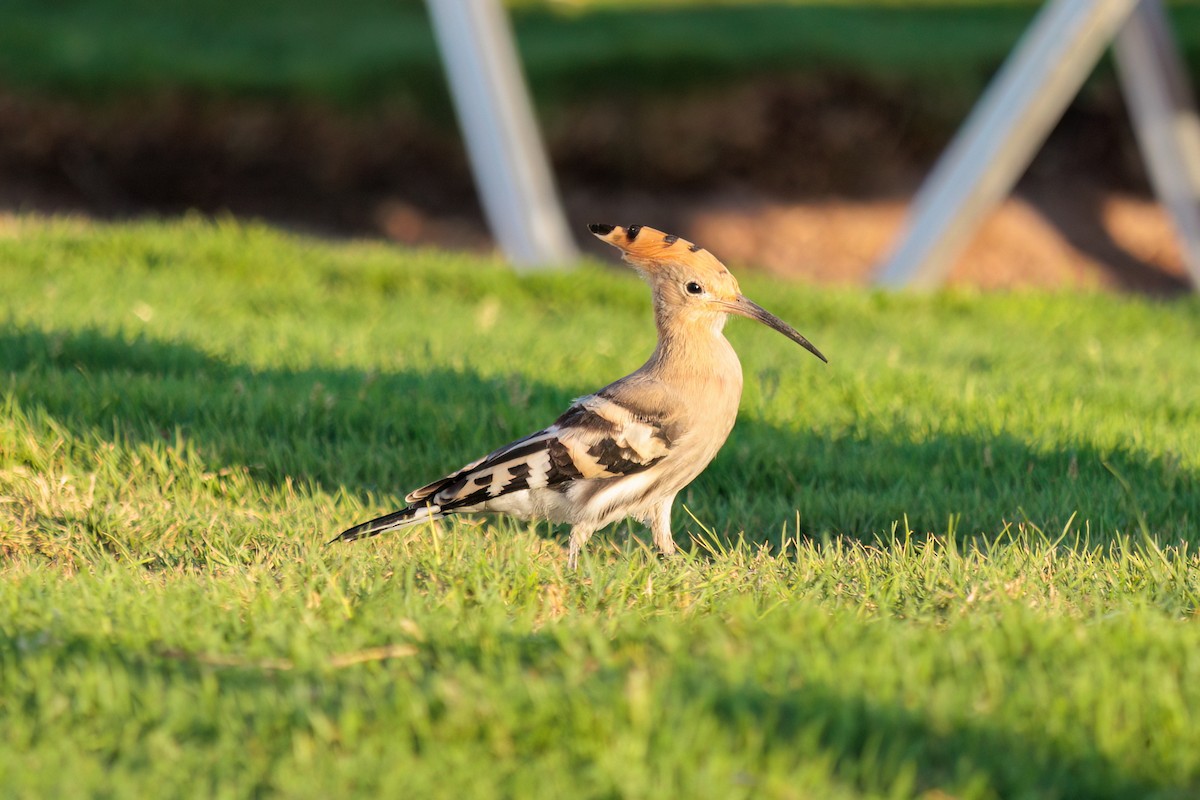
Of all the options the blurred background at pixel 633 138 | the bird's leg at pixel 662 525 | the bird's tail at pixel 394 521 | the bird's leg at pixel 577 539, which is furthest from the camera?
the blurred background at pixel 633 138

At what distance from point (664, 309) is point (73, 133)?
34.9 feet

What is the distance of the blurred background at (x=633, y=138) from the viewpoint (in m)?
12.5

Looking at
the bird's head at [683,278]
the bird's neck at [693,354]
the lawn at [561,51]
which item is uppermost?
the lawn at [561,51]

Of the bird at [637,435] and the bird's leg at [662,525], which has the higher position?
the bird at [637,435]

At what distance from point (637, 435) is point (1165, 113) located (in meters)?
7.75

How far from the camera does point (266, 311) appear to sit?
7797mm

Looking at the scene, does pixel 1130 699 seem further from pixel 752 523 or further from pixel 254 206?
pixel 254 206

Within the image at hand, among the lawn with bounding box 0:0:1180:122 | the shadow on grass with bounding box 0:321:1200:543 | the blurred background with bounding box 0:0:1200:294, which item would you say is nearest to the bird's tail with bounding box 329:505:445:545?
the shadow on grass with bounding box 0:321:1200:543

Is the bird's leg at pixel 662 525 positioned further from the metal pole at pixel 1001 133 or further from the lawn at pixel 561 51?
the lawn at pixel 561 51

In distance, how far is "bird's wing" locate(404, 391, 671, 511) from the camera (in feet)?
13.2

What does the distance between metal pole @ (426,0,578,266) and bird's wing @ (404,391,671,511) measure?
549cm

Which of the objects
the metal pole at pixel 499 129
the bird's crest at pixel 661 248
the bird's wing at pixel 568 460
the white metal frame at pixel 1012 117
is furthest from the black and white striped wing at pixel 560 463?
the white metal frame at pixel 1012 117

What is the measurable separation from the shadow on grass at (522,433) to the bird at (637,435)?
59cm

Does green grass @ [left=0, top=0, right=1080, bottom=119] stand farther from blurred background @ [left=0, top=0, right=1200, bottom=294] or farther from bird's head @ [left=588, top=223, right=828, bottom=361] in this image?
bird's head @ [left=588, top=223, right=828, bottom=361]
